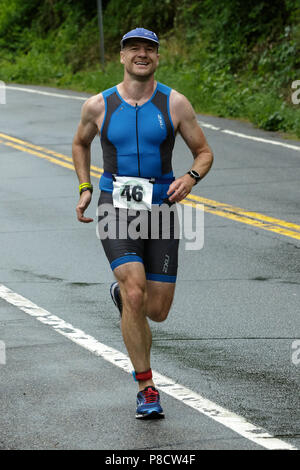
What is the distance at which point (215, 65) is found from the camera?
83.0 ft


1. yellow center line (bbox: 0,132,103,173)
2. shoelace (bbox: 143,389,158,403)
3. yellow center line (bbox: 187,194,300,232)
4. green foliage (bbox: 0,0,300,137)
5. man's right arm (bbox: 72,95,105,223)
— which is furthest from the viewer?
green foliage (bbox: 0,0,300,137)

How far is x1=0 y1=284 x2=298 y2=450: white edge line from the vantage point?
550 cm

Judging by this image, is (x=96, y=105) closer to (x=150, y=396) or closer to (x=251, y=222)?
(x=150, y=396)

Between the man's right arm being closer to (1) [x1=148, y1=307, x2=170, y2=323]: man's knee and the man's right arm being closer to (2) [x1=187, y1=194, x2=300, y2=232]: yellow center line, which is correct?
(1) [x1=148, y1=307, x2=170, y2=323]: man's knee

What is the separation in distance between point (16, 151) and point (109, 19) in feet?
55.2

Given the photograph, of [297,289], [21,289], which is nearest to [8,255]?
[21,289]

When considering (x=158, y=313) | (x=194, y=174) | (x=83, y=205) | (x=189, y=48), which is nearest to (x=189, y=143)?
(x=194, y=174)

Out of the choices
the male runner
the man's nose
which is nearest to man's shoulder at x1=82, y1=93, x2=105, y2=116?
the male runner

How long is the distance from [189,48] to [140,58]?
2214cm

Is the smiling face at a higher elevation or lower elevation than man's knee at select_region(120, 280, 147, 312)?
higher

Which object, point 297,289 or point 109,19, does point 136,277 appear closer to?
point 297,289

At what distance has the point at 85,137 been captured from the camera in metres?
6.54

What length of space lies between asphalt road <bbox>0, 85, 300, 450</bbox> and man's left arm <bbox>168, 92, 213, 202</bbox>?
3.89 feet

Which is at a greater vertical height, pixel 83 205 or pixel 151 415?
pixel 83 205
